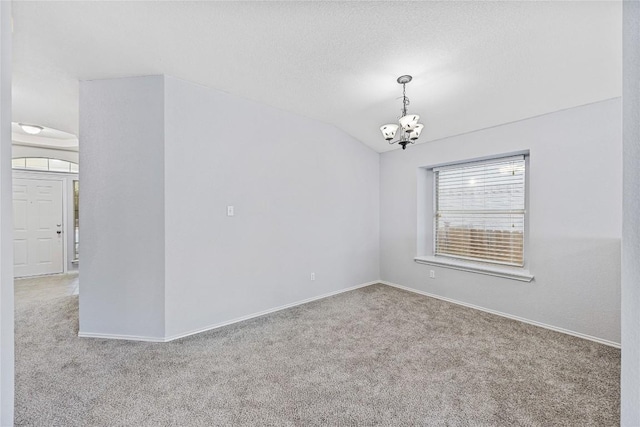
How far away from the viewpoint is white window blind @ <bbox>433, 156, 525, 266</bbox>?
344 cm

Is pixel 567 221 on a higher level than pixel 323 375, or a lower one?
higher

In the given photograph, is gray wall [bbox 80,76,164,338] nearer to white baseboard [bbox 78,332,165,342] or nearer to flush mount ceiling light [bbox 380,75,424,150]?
white baseboard [bbox 78,332,165,342]

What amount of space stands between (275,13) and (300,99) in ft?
4.35

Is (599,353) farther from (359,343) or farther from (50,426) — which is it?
(50,426)


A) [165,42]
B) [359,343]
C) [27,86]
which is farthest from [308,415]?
[27,86]

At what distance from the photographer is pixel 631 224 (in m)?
0.83

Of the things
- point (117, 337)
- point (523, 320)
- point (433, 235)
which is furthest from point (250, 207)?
point (523, 320)

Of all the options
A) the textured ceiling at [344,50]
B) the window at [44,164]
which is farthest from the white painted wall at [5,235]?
the window at [44,164]

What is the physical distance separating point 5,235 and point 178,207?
1.95 meters

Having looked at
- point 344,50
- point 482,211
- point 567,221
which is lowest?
point 567,221

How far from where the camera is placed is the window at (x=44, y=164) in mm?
5141

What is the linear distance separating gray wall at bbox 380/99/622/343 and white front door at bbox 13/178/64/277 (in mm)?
7322

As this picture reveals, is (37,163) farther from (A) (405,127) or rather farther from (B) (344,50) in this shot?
(A) (405,127)

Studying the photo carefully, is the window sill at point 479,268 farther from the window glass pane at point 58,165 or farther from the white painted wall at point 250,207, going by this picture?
the window glass pane at point 58,165
